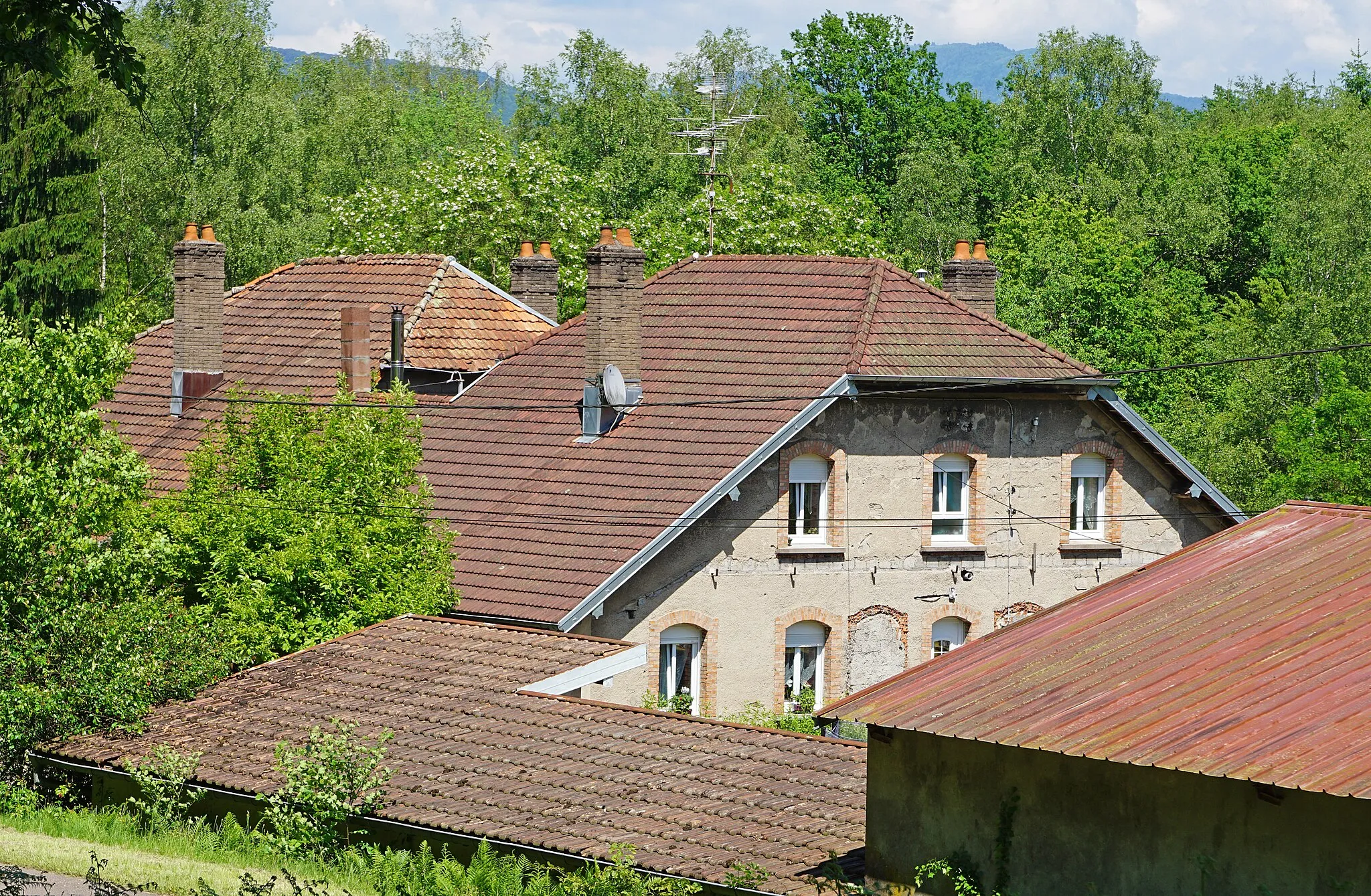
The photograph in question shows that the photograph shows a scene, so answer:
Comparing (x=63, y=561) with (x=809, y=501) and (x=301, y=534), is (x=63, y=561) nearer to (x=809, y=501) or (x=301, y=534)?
(x=301, y=534)

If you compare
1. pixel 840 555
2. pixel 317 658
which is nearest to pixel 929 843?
pixel 317 658

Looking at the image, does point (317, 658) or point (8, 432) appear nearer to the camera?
point (8, 432)

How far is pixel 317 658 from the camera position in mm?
23266

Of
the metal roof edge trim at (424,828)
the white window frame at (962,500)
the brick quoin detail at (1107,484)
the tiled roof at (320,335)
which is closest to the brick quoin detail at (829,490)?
the white window frame at (962,500)

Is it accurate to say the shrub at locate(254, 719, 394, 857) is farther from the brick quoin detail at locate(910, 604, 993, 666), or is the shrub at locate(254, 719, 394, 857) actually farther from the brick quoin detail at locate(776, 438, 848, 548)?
the brick quoin detail at locate(910, 604, 993, 666)

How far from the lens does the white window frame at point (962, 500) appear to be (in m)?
28.9

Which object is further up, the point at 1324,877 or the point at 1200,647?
the point at 1200,647

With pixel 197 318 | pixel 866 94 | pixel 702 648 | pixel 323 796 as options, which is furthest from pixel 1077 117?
pixel 323 796

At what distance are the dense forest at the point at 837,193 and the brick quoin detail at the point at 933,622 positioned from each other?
1251 cm

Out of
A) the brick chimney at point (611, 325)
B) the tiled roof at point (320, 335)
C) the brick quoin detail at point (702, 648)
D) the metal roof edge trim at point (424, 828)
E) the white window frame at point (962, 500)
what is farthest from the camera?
the tiled roof at point (320, 335)

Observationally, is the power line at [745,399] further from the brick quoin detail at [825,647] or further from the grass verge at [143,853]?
the grass verge at [143,853]

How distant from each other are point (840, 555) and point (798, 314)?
4.06 metres

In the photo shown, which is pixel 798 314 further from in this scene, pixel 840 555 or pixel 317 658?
pixel 317 658

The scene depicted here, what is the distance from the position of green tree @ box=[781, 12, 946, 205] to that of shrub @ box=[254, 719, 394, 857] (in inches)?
2314
